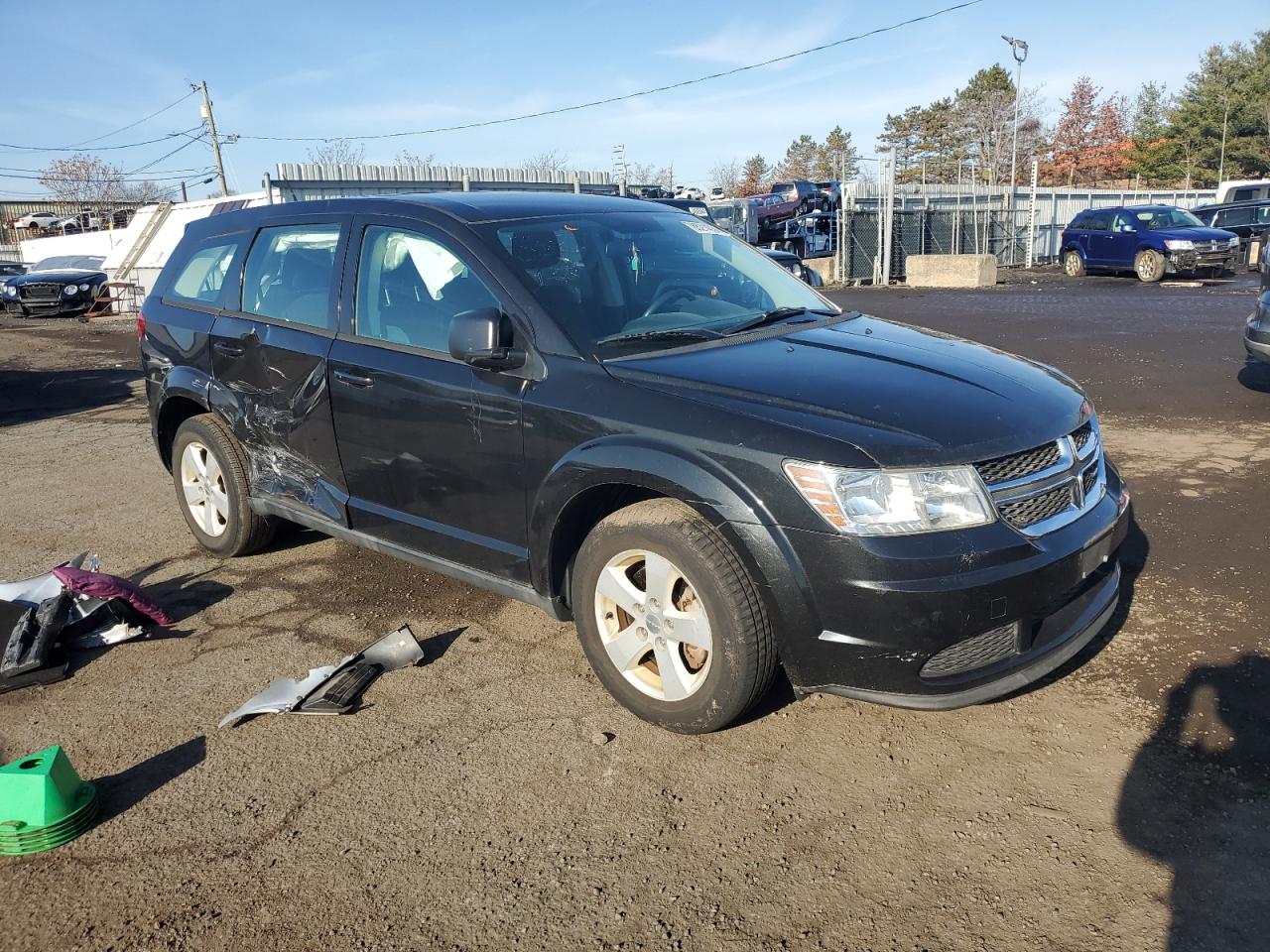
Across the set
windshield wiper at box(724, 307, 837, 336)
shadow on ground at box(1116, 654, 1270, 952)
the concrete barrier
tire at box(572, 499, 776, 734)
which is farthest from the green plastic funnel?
the concrete barrier

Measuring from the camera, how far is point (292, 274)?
4.57 meters

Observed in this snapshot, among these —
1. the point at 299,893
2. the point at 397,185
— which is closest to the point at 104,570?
the point at 299,893

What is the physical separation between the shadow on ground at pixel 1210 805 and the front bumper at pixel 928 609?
47cm

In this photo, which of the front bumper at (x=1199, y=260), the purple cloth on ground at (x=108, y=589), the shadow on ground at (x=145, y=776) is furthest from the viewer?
the front bumper at (x=1199, y=260)

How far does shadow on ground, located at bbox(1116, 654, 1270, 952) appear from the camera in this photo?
2.37 m

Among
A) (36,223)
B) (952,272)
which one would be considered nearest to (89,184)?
(36,223)

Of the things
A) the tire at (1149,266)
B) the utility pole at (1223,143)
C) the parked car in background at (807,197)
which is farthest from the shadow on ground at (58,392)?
the utility pole at (1223,143)

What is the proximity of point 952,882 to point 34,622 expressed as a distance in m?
3.73

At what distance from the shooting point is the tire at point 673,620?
297 centimetres

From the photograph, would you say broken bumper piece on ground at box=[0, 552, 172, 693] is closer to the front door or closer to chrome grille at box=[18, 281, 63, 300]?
the front door

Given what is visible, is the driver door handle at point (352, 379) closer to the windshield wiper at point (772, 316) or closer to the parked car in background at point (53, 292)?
the windshield wiper at point (772, 316)

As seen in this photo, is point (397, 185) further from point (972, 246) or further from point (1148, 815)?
point (1148, 815)

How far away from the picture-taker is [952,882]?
101 inches

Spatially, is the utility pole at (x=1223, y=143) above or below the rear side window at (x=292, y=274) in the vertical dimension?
above
